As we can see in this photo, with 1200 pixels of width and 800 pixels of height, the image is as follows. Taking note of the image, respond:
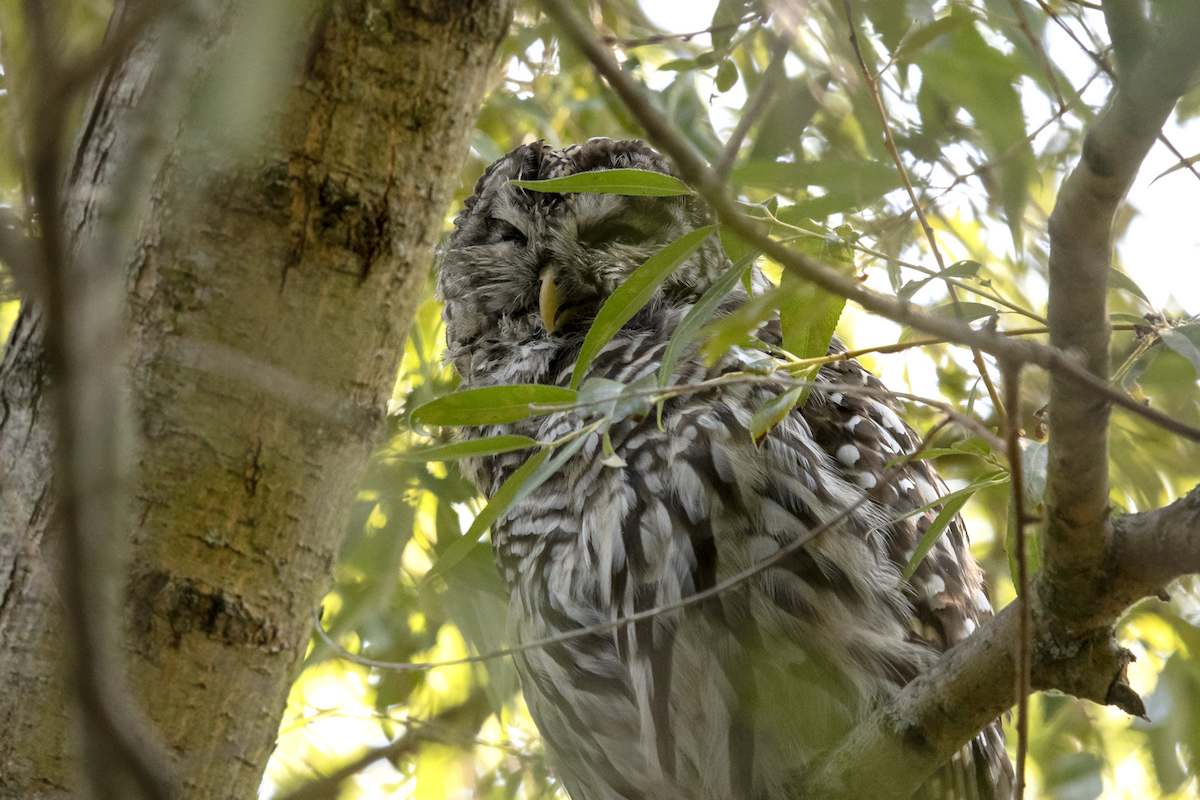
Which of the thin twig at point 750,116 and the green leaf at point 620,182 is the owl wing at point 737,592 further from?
the thin twig at point 750,116

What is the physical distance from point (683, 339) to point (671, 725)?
763 mm

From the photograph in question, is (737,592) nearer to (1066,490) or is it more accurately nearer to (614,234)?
(1066,490)

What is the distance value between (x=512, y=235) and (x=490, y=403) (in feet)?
4.32

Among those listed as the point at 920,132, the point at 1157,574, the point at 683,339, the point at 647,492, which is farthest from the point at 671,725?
the point at 920,132

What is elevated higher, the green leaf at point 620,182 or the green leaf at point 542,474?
the green leaf at point 620,182

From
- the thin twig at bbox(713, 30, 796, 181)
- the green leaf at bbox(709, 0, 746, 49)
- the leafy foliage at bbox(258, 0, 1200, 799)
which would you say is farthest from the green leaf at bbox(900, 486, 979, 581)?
the green leaf at bbox(709, 0, 746, 49)

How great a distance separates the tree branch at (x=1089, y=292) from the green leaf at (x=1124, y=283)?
425 millimetres

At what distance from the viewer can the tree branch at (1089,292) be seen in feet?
2.20

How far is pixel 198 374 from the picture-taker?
3.43 feet

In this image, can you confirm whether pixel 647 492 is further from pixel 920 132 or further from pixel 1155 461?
pixel 1155 461

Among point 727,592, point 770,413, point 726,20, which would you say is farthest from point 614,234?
point 770,413

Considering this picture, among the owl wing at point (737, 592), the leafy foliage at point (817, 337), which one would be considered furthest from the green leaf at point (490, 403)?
the owl wing at point (737, 592)

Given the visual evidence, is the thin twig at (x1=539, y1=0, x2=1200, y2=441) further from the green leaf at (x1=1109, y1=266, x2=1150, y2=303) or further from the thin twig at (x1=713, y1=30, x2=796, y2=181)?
the green leaf at (x1=1109, y1=266, x2=1150, y2=303)

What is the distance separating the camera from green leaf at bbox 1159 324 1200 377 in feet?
3.43
